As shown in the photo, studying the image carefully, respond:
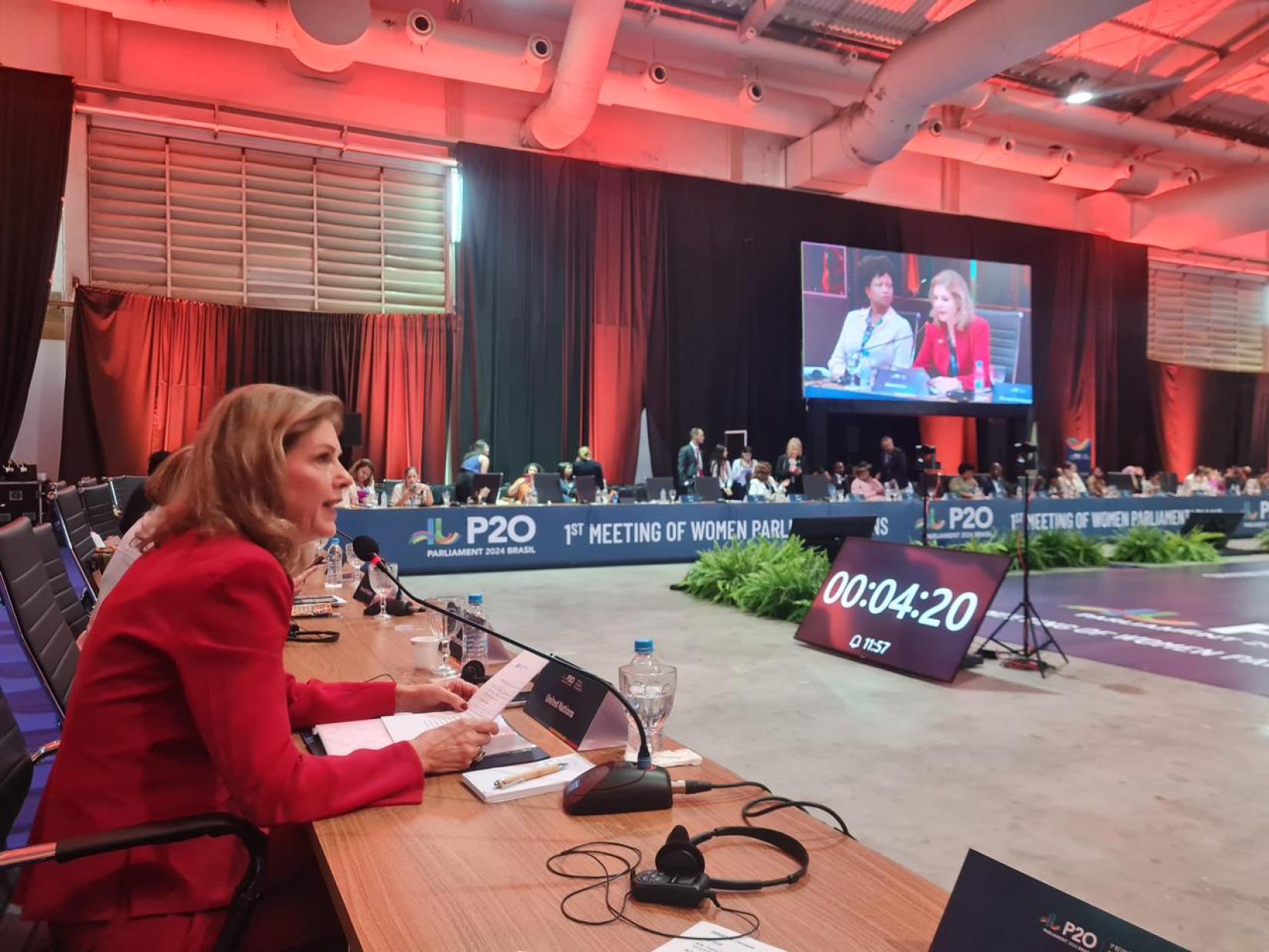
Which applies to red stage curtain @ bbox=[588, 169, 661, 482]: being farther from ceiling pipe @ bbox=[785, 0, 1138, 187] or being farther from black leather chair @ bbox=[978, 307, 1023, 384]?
black leather chair @ bbox=[978, 307, 1023, 384]

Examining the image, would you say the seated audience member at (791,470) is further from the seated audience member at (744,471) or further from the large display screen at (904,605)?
the large display screen at (904,605)

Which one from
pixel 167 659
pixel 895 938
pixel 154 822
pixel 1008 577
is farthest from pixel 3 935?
pixel 1008 577

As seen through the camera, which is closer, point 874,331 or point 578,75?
point 578,75

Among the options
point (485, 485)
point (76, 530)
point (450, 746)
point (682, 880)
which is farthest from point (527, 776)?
point (485, 485)

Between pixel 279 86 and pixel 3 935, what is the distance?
33.9 feet

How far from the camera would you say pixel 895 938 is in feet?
2.93

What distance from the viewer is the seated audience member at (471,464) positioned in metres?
8.69

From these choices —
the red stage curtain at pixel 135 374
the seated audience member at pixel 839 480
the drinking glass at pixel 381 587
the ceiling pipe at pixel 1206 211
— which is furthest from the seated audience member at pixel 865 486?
the drinking glass at pixel 381 587

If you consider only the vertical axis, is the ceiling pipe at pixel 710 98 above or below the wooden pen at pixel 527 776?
above

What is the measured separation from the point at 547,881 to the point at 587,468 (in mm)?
9081

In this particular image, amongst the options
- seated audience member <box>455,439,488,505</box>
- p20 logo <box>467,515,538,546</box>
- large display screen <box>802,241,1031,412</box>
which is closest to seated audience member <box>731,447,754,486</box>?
large display screen <box>802,241,1031,412</box>

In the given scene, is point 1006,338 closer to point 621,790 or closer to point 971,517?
point 971,517

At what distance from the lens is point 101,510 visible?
4.98m

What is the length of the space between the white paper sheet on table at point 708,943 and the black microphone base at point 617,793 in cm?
31
